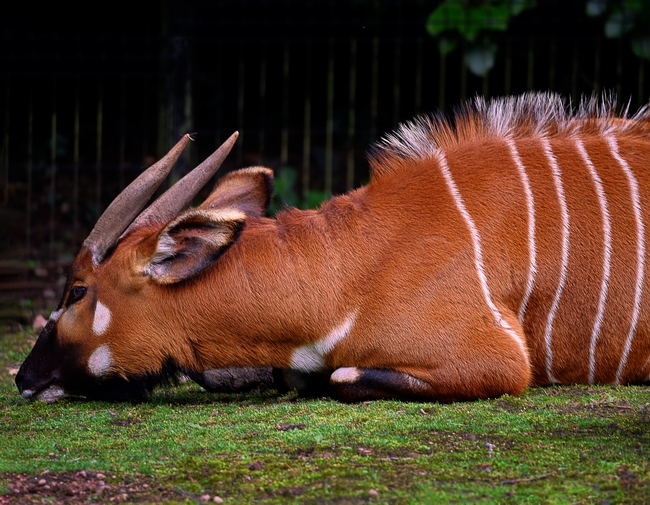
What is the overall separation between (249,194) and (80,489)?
72.1 inches

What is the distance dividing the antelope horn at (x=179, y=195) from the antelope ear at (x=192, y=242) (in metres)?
0.34

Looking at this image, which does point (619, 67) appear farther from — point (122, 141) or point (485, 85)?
point (122, 141)

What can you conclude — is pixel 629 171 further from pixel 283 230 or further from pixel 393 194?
pixel 283 230

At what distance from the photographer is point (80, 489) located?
2865 mm

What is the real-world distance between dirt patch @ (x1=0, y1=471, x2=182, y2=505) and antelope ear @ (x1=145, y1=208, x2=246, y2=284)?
1127 millimetres

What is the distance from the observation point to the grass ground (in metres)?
2.78

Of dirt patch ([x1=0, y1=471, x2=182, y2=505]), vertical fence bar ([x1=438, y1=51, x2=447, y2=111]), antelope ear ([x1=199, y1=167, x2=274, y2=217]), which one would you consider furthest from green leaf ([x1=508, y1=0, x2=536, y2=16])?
dirt patch ([x1=0, y1=471, x2=182, y2=505])

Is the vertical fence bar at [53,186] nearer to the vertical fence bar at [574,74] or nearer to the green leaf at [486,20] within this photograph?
the green leaf at [486,20]

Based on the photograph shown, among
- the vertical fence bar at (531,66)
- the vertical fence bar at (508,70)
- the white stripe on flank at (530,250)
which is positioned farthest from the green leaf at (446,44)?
the white stripe on flank at (530,250)

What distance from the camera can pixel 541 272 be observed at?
13.3ft

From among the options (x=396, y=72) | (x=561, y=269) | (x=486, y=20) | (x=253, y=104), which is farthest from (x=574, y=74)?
(x=561, y=269)

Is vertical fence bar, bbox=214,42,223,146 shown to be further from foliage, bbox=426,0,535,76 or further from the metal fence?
foliage, bbox=426,0,535,76

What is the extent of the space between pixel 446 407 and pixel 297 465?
90cm

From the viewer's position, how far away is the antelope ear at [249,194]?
4410 millimetres
